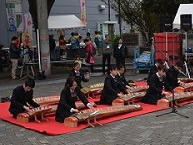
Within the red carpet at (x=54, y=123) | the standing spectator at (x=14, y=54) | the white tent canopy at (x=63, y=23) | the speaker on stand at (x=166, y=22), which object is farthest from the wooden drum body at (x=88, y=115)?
the white tent canopy at (x=63, y=23)

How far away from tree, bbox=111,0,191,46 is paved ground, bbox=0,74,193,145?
15416mm

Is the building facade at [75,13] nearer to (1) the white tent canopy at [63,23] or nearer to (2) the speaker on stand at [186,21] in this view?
(1) the white tent canopy at [63,23]

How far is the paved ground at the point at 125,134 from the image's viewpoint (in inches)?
279

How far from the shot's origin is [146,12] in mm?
24766

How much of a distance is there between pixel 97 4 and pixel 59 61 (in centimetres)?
1472

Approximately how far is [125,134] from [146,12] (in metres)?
18.1

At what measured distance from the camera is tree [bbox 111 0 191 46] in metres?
23.6

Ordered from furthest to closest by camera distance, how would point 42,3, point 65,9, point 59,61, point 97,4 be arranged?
point 97,4 → point 65,9 → point 59,61 → point 42,3

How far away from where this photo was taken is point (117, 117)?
352 inches

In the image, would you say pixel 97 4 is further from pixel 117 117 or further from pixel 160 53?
pixel 117 117

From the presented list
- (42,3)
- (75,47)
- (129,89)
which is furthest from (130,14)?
(129,89)

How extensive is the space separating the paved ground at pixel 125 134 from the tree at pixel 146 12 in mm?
15416

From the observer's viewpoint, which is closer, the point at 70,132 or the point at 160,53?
the point at 70,132

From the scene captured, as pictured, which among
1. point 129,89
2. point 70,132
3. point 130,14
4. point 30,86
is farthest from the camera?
point 130,14
